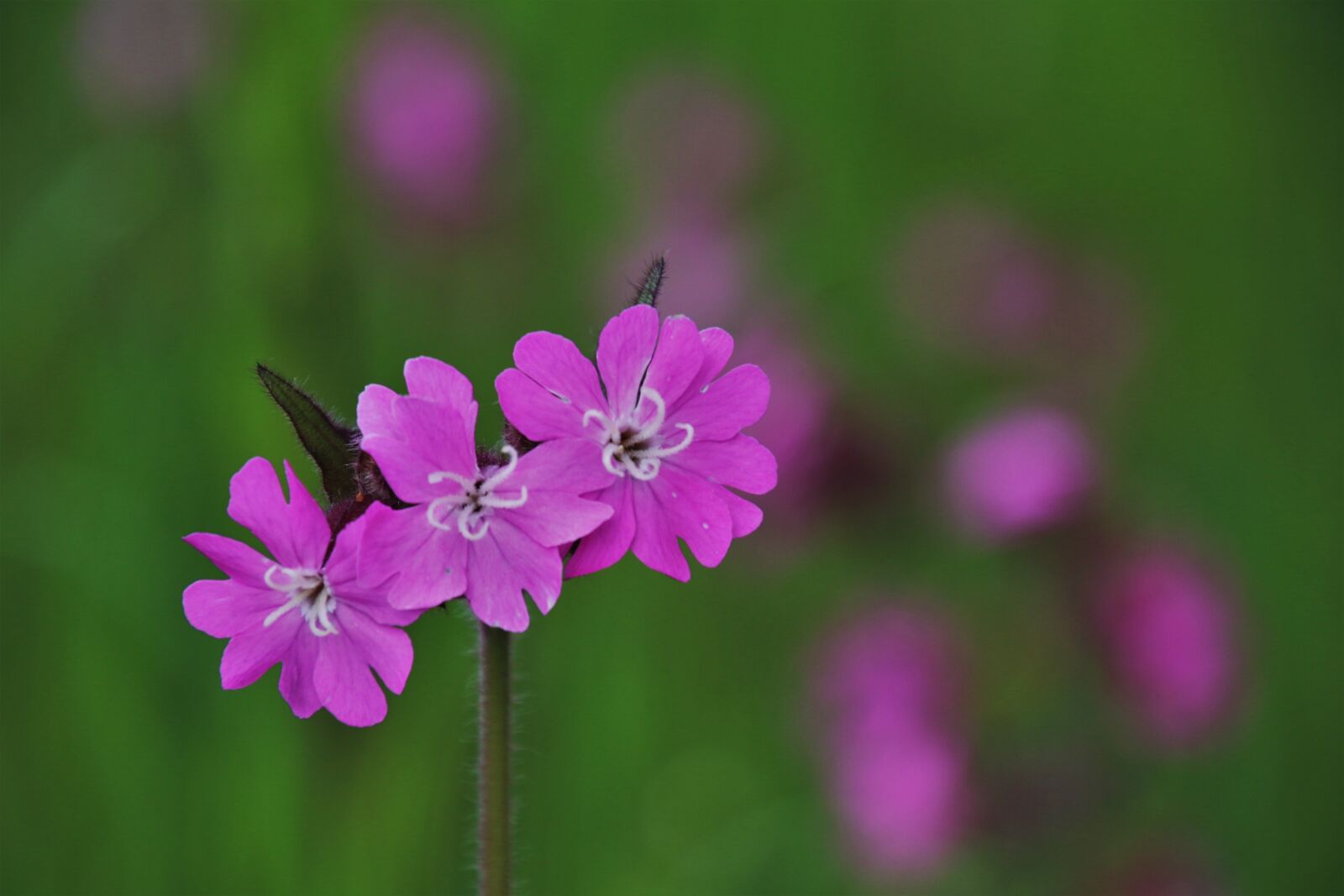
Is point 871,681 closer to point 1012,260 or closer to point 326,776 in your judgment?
point 326,776

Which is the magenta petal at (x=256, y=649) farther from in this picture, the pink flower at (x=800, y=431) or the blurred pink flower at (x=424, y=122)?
the blurred pink flower at (x=424, y=122)

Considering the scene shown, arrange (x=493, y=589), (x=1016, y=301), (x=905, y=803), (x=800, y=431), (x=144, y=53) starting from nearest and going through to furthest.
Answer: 1. (x=493, y=589)
2. (x=905, y=803)
3. (x=800, y=431)
4. (x=144, y=53)
5. (x=1016, y=301)

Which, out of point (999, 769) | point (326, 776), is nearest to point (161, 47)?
point (326, 776)

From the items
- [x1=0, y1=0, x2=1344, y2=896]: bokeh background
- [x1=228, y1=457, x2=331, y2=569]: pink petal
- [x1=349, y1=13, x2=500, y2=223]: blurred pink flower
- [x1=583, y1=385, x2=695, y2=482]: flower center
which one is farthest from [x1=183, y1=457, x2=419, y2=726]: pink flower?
[x1=349, y1=13, x2=500, y2=223]: blurred pink flower

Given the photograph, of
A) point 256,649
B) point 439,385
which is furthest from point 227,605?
point 439,385

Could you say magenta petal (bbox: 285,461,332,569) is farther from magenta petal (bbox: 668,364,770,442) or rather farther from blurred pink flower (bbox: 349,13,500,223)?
blurred pink flower (bbox: 349,13,500,223)

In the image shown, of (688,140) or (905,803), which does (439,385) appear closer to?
(905,803)
